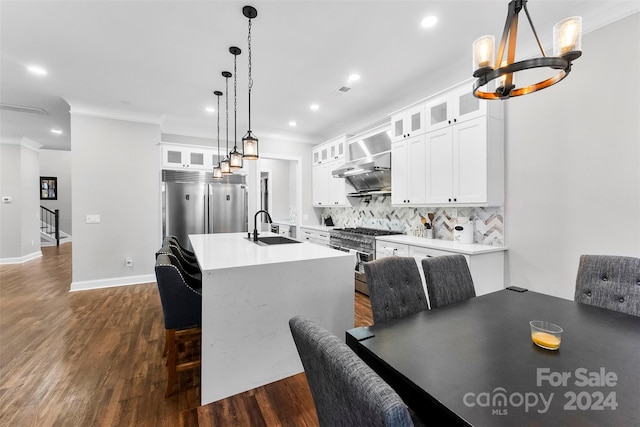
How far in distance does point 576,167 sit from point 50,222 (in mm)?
13733

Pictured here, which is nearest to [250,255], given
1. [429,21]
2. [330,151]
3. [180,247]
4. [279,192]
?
[180,247]

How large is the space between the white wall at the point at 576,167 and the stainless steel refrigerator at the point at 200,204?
4.49 m

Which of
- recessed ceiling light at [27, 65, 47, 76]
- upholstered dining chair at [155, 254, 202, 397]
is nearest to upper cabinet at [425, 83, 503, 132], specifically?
upholstered dining chair at [155, 254, 202, 397]

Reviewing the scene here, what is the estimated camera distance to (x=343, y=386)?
2.08 ft

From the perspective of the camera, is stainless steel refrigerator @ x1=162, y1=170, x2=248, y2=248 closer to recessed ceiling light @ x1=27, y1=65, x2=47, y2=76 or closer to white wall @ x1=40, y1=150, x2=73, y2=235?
recessed ceiling light @ x1=27, y1=65, x2=47, y2=76

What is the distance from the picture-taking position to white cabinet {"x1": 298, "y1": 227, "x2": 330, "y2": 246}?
5173 millimetres

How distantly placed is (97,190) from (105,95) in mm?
1524

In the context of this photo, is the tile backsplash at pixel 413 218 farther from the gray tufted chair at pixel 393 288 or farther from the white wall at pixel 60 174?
the white wall at pixel 60 174

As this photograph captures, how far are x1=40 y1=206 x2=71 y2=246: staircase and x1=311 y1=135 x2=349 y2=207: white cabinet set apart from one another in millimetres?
9242

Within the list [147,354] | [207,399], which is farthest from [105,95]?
[207,399]

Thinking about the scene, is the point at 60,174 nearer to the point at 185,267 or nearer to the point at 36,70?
the point at 36,70

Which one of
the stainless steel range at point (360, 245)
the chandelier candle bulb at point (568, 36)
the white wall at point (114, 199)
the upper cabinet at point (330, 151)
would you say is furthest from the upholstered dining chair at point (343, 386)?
the white wall at point (114, 199)

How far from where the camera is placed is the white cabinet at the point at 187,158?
5.00 metres

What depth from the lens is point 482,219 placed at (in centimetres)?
321
